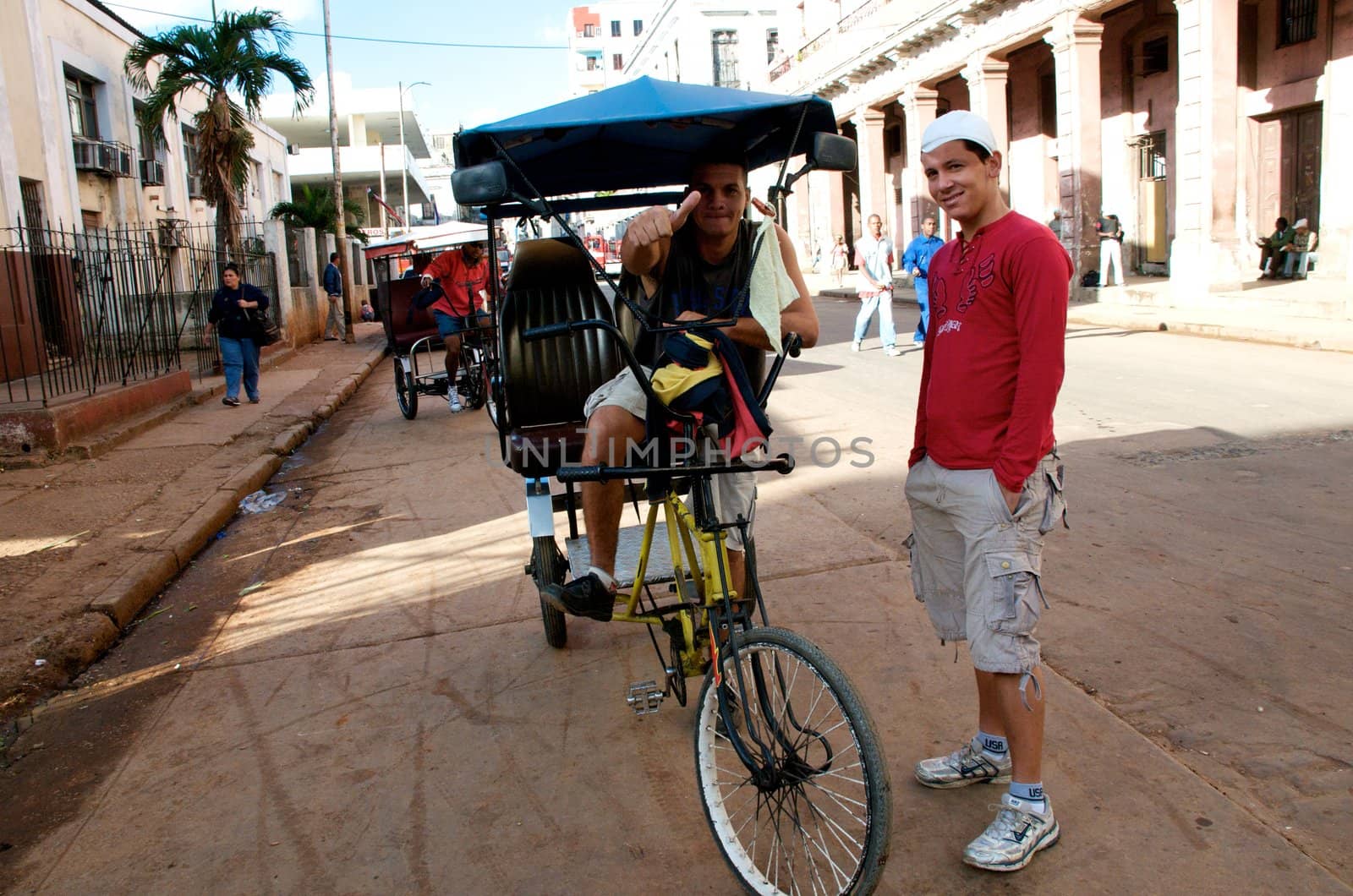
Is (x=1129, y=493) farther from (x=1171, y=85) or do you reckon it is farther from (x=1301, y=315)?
(x=1171, y=85)

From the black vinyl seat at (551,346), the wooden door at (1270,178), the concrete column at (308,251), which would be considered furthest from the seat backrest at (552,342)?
the concrete column at (308,251)

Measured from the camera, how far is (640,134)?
425 centimetres

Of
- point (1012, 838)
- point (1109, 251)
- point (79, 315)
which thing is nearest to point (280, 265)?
point (79, 315)

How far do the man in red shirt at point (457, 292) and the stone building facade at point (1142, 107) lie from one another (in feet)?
23.7

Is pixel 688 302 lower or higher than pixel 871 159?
lower

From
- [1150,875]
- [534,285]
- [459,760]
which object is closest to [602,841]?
[459,760]

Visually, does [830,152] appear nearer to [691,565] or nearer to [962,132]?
[962,132]

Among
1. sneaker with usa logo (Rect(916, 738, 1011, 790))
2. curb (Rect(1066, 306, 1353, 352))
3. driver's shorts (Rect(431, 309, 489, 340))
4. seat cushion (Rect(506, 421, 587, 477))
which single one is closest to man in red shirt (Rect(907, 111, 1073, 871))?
sneaker with usa logo (Rect(916, 738, 1011, 790))

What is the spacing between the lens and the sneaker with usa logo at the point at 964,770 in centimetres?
318

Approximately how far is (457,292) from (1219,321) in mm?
10289

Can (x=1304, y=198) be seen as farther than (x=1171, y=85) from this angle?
No

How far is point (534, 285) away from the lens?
5148 millimetres

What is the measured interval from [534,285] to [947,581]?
2788 millimetres

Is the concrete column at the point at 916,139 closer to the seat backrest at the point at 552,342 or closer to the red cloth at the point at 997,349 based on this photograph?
the seat backrest at the point at 552,342
